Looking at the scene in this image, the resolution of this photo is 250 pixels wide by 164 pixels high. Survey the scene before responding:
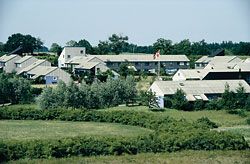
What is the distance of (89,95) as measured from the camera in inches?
1081

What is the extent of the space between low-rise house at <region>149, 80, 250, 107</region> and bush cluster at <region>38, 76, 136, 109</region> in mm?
1750

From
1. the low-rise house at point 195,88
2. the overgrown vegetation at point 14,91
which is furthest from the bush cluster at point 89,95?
the overgrown vegetation at point 14,91

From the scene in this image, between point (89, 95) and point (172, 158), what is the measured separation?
43.4ft

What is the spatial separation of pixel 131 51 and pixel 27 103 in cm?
5574

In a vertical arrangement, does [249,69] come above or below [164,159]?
above

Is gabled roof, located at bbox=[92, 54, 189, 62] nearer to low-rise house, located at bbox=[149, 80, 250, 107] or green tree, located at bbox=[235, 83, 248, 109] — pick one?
low-rise house, located at bbox=[149, 80, 250, 107]

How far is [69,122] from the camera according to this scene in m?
24.3

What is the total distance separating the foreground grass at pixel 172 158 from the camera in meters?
14.4

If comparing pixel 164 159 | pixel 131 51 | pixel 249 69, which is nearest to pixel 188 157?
pixel 164 159

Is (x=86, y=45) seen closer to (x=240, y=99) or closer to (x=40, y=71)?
(x=40, y=71)

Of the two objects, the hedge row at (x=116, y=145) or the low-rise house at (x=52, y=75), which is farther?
the low-rise house at (x=52, y=75)

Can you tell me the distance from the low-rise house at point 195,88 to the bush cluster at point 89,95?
5.74 feet

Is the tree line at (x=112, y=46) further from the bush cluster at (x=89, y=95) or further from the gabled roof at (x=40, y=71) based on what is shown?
the bush cluster at (x=89, y=95)

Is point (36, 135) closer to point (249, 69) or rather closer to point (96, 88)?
point (96, 88)
